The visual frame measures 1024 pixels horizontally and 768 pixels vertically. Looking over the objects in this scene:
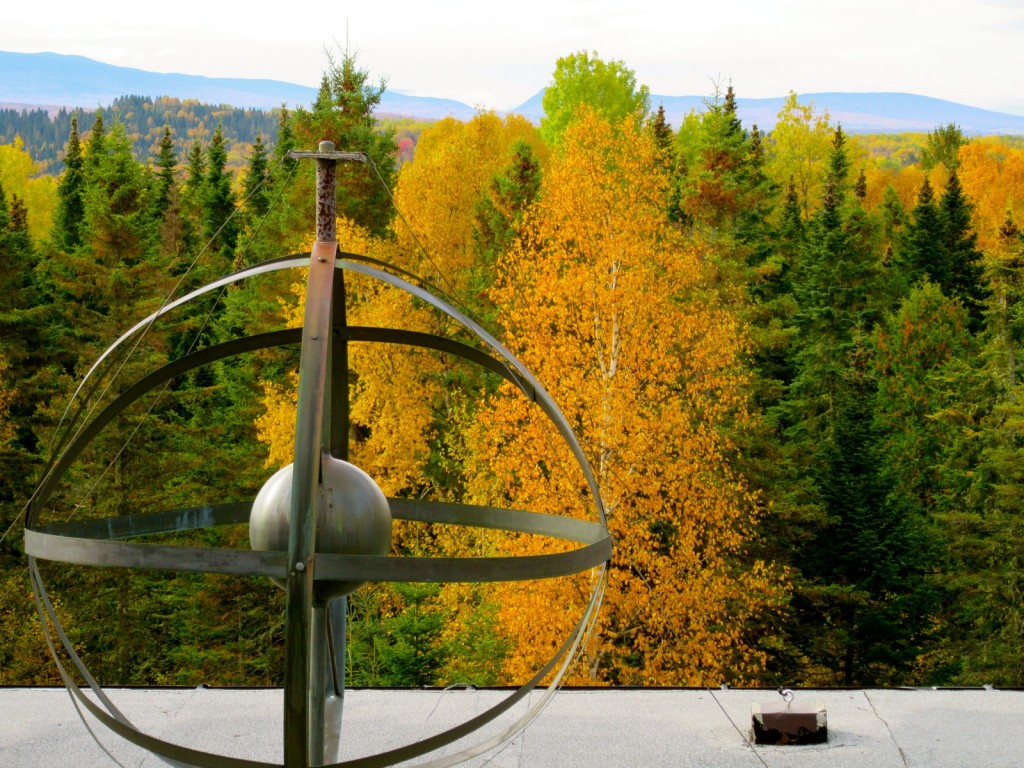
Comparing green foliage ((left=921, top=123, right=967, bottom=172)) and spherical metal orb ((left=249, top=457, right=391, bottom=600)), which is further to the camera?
green foliage ((left=921, top=123, right=967, bottom=172))

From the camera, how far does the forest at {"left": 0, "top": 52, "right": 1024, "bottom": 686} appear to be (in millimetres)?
19984

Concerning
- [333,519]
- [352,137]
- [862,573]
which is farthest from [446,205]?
[333,519]

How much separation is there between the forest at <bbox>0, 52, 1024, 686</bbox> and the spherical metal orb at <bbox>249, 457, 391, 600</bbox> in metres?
7.58

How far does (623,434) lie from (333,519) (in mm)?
14335

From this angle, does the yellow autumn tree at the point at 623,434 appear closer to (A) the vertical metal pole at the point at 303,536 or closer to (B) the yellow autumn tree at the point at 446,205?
(B) the yellow autumn tree at the point at 446,205

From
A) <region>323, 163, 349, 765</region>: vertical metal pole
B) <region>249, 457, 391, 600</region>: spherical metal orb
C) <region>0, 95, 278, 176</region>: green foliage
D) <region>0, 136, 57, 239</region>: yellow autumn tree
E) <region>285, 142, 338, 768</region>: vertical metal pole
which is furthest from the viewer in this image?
<region>0, 95, 278, 176</region>: green foliage

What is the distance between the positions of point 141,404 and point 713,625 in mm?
13571

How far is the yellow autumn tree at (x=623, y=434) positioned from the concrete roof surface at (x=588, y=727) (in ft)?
32.2

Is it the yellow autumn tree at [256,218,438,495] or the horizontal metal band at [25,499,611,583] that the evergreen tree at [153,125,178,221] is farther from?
the horizontal metal band at [25,499,611,583]

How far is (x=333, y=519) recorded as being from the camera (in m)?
5.42

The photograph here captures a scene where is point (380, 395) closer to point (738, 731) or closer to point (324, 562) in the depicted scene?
point (738, 731)

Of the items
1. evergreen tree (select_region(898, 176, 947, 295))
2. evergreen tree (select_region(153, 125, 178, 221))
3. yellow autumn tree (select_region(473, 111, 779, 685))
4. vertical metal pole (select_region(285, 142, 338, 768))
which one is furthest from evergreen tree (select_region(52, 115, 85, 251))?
vertical metal pole (select_region(285, 142, 338, 768))

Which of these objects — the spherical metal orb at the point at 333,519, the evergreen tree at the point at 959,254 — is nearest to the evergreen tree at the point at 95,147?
the evergreen tree at the point at 959,254

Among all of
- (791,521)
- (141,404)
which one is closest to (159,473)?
(141,404)
